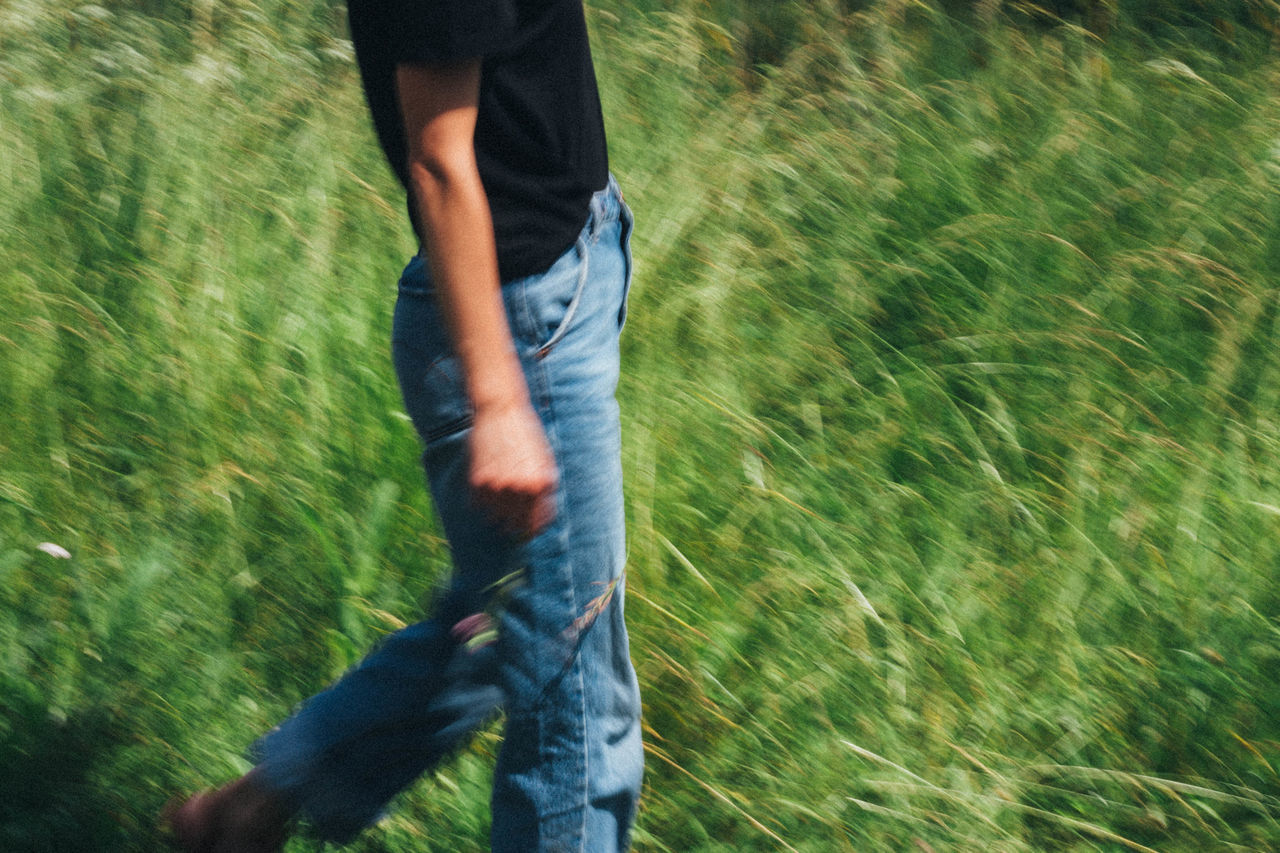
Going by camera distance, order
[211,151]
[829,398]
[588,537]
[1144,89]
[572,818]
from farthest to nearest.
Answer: [1144,89]
[211,151]
[829,398]
[572,818]
[588,537]

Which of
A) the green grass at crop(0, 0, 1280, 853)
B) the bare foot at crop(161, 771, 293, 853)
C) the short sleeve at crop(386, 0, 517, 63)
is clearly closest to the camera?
the short sleeve at crop(386, 0, 517, 63)

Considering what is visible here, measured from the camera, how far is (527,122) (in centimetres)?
124

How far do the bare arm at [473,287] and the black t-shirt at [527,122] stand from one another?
40mm

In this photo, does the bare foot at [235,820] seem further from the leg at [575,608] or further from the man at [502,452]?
the leg at [575,608]

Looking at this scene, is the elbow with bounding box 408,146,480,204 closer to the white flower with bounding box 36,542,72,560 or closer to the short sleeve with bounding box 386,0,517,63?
the short sleeve with bounding box 386,0,517,63

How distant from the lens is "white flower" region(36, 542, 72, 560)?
6.89 feet

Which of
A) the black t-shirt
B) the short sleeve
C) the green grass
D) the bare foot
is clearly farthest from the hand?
the green grass

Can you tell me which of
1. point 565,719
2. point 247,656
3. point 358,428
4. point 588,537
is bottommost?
point 247,656

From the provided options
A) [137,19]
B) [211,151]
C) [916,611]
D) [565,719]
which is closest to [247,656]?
[565,719]

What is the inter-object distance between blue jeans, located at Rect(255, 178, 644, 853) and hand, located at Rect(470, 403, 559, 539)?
6 centimetres

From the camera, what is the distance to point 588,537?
135cm

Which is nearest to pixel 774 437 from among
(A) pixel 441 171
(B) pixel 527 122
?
(B) pixel 527 122

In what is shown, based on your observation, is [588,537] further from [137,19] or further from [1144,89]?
[137,19]

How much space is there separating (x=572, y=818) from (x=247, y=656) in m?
0.81
